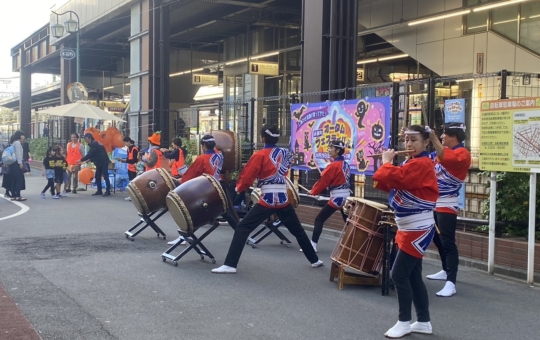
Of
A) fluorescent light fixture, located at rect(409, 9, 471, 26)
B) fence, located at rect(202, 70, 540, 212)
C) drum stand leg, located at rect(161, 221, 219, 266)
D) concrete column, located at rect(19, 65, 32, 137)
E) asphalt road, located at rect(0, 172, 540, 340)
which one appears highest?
fluorescent light fixture, located at rect(409, 9, 471, 26)

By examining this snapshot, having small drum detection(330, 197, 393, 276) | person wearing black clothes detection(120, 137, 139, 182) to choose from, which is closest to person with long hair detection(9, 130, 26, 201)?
person wearing black clothes detection(120, 137, 139, 182)

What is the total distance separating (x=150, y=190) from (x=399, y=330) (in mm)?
5295

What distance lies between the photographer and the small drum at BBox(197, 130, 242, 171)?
1043 cm

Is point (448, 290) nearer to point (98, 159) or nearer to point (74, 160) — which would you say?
point (98, 159)

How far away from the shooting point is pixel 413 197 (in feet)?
17.8

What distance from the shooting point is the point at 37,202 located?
614 inches

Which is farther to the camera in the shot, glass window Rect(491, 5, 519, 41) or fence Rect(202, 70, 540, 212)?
glass window Rect(491, 5, 519, 41)

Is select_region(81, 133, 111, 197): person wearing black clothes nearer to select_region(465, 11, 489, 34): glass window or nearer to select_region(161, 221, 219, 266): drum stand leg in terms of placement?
select_region(161, 221, 219, 266): drum stand leg

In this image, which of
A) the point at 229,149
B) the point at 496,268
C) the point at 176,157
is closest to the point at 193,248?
the point at 229,149

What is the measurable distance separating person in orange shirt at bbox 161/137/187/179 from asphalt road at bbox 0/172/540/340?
10.2 ft

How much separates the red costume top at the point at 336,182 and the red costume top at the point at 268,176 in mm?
1094

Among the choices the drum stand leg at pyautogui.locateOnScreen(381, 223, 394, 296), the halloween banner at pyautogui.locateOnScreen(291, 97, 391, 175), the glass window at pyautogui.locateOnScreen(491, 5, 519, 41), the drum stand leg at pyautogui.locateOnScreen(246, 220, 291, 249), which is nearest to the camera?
the drum stand leg at pyautogui.locateOnScreen(381, 223, 394, 296)

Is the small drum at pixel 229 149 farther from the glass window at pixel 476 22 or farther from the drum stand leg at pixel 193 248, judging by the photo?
the glass window at pixel 476 22

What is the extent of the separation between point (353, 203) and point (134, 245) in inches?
160
